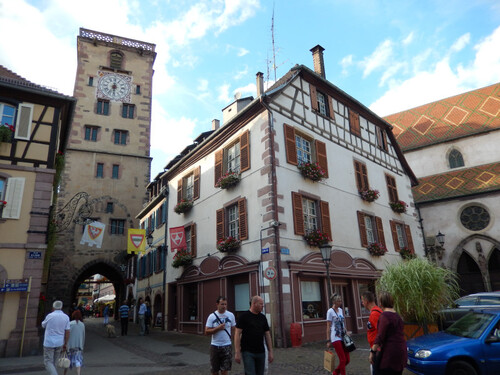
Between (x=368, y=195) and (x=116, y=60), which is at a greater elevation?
(x=116, y=60)

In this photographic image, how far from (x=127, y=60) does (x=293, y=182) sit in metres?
25.1

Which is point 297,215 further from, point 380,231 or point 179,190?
point 179,190

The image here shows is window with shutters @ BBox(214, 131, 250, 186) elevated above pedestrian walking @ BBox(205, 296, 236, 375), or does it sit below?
above

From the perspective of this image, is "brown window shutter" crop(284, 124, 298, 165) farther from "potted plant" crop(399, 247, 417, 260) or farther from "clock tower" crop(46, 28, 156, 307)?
"clock tower" crop(46, 28, 156, 307)

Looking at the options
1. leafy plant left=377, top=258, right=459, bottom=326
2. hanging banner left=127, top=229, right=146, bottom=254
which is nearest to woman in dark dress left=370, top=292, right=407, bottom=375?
leafy plant left=377, top=258, right=459, bottom=326

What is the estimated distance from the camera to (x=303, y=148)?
16031 mm

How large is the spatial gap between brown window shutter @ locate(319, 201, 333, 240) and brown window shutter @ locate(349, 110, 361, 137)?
5520mm

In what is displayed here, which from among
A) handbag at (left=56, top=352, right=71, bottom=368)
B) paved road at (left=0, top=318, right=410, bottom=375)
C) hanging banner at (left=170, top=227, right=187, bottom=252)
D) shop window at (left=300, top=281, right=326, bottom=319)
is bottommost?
paved road at (left=0, top=318, right=410, bottom=375)

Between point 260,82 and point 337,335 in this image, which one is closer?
point 337,335

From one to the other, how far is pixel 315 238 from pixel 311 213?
1.40 metres

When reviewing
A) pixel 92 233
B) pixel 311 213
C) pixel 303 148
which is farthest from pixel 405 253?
pixel 92 233

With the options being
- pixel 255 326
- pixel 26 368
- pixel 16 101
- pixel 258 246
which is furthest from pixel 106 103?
pixel 255 326

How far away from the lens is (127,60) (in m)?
33.3

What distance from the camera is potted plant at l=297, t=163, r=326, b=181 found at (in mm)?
14844
